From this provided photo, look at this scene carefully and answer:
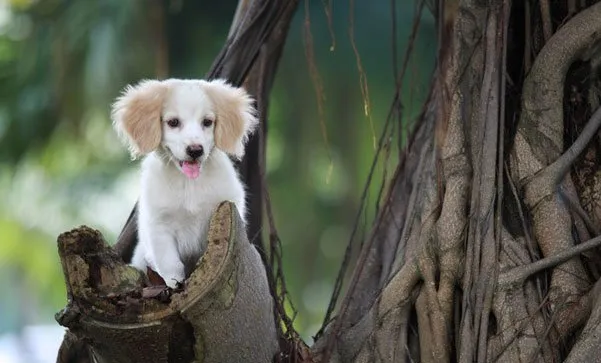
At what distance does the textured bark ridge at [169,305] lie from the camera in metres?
3.01

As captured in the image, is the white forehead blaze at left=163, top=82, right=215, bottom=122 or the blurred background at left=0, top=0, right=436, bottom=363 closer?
the white forehead blaze at left=163, top=82, right=215, bottom=122

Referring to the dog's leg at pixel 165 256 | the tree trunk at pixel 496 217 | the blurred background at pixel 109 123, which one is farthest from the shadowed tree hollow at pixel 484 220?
the blurred background at pixel 109 123

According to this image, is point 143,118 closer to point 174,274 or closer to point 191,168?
point 191,168

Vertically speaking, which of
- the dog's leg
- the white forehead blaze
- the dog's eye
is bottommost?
the dog's leg

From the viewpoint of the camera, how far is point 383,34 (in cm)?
1664

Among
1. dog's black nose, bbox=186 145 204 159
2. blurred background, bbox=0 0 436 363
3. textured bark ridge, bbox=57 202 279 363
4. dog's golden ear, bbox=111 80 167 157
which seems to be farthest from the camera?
blurred background, bbox=0 0 436 363

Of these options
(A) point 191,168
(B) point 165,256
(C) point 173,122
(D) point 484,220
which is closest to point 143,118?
(C) point 173,122

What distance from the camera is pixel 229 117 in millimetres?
3615

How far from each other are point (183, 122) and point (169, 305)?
0.70 m

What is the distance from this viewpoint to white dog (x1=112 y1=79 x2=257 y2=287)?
3.54 m

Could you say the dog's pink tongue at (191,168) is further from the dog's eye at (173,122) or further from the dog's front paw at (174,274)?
the dog's front paw at (174,274)

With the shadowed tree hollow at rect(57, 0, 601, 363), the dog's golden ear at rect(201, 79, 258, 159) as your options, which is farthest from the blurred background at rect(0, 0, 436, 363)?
the dog's golden ear at rect(201, 79, 258, 159)

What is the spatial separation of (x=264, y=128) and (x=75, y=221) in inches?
486

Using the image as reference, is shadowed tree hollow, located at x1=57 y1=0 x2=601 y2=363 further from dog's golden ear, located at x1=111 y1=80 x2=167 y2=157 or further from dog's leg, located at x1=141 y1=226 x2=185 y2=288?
dog's golden ear, located at x1=111 y1=80 x2=167 y2=157
